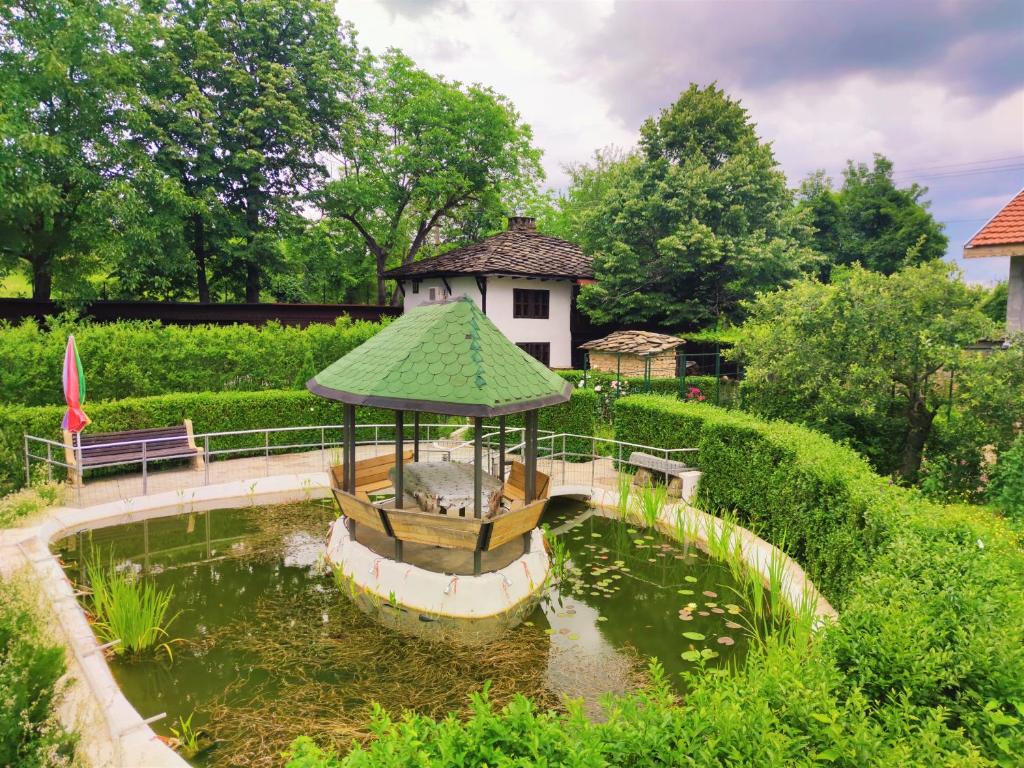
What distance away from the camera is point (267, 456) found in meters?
13.8

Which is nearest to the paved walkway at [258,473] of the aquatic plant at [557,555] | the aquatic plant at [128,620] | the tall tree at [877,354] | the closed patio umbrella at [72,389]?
the closed patio umbrella at [72,389]

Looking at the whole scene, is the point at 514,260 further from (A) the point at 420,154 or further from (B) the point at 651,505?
(B) the point at 651,505

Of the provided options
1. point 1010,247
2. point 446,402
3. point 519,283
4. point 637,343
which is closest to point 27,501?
point 446,402

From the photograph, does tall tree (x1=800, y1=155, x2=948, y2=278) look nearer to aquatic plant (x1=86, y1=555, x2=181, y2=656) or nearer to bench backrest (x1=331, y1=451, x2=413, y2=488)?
bench backrest (x1=331, y1=451, x2=413, y2=488)

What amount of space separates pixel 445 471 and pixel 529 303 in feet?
60.4

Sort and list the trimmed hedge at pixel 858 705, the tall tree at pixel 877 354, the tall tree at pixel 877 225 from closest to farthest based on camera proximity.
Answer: the trimmed hedge at pixel 858 705
the tall tree at pixel 877 354
the tall tree at pixel 877 225

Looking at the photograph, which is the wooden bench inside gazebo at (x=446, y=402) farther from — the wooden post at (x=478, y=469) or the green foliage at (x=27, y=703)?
the green foliage at (x=27, y=703)

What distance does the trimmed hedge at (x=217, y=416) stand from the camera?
40.6 feet

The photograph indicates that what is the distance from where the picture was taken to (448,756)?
322 cm

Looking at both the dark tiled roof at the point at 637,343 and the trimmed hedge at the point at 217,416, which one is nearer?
the trimmed hedge at the point at 217,416

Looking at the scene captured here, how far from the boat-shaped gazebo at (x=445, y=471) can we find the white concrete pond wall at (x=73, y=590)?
0.23 meters

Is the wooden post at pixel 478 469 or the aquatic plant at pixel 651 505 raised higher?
the wooden post at pixel 478 469

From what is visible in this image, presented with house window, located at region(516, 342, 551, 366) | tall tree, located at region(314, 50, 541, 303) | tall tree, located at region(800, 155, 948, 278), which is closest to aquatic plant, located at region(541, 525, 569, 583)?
house window, located at region(516, 342, 551, 366)

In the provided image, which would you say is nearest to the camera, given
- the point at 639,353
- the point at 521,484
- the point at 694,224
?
the point at 521,484
